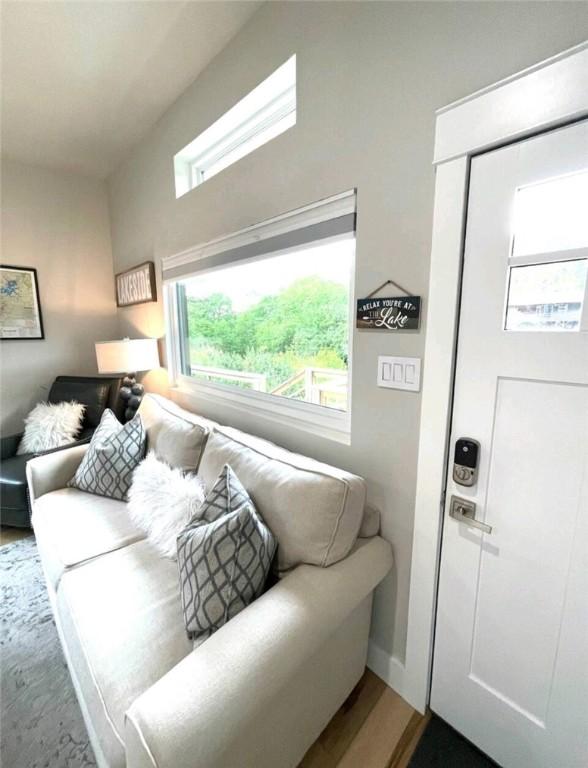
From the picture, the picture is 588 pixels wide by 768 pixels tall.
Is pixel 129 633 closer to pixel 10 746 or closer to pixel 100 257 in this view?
pixel 10 746

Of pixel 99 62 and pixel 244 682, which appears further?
pixel 99 62

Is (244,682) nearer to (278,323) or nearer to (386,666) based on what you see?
(386,666)

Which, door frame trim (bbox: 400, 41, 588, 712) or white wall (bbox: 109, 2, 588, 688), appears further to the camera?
white wall (bbox: 109, 2, 588, 688)

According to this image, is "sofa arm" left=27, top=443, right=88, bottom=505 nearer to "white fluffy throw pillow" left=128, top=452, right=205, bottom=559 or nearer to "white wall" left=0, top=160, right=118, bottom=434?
"white fluffy throw pillow" left=128, top=452, right=205, bottom=559

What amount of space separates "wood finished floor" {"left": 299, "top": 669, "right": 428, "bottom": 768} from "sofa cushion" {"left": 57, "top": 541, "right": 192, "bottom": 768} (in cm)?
64

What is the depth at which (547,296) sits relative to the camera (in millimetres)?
823

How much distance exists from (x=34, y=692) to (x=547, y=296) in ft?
7.29

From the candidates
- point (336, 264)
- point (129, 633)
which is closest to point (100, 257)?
point (336, 264)

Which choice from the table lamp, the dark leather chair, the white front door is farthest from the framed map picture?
the white front door

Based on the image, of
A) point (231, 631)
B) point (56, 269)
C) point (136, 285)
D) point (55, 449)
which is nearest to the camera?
point (231, 631)

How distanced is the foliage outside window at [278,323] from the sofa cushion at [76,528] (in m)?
0.95

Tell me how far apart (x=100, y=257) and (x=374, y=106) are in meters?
3.07

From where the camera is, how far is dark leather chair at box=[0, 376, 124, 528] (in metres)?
2.08

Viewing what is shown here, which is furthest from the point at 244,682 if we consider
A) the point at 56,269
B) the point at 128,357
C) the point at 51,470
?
Result: the point at 56,269
